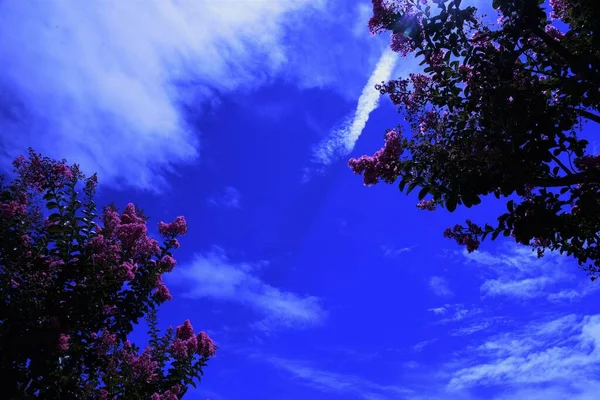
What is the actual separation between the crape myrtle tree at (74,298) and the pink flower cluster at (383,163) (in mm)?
4093

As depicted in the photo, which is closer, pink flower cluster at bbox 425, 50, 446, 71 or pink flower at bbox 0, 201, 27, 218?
pink flower cluster at bbox 425, 50, 446, 71

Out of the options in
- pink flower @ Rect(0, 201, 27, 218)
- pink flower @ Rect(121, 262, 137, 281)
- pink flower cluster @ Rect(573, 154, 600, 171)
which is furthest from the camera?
pink flower @ Rect(121, 262, 137, 281)

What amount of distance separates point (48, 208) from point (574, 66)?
7800 millimetres

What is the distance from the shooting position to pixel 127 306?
7.59 m

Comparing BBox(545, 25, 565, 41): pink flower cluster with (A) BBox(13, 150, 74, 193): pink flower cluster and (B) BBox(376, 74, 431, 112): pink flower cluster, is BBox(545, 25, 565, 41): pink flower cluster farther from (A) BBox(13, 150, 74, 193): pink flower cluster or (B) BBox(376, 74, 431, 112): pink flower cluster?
(A) BBox(13, 150, 74, 193): pink flower cluster

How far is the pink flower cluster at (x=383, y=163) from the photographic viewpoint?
19.6 feet

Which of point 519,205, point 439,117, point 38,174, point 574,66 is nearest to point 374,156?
point 439,117

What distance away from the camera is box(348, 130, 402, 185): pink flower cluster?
5988 mm

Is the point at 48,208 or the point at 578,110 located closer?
the point at 578,110

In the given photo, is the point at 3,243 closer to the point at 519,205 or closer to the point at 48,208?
the point at 48,208

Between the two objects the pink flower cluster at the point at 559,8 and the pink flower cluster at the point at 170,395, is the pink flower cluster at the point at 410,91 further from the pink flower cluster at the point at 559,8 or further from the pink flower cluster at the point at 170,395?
the pink flower cluster at the point at 170,395

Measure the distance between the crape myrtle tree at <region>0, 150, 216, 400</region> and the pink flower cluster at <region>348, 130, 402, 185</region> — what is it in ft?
13.4

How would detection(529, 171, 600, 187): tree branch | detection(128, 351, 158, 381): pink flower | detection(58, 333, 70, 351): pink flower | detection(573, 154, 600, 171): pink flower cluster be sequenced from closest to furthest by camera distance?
detection(529, 171, 600, 187): tree branch < detection(573, 154, 600, 171): pink flower cluster < detection(58, 333, 70, 351): pink flower < detection(128, 351, 158, 381): pink flower

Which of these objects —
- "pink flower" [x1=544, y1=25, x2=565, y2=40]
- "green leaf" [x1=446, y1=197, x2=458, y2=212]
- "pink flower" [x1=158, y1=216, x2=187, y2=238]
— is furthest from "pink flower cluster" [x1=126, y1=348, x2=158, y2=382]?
"pink flower" [x1=544, y1=25, x2=565, y2=40]
